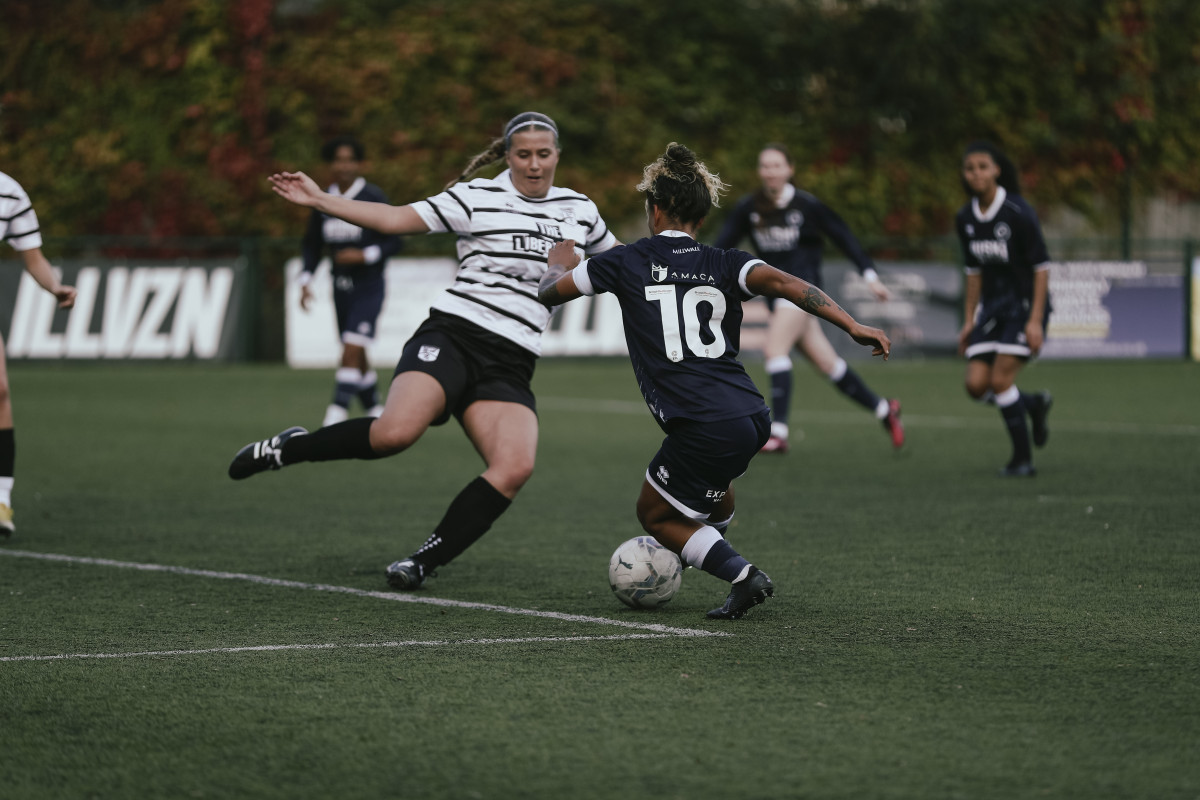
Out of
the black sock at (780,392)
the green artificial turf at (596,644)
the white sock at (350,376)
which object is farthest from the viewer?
the white sock at (350,376)

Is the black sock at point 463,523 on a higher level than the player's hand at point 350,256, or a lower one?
lower

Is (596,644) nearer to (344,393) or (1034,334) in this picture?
(1034,334)

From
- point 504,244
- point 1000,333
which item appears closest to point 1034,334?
point 1000,333

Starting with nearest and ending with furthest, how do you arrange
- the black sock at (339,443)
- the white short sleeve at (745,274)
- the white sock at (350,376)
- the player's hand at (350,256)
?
the white short sleeve at (745,274) → the black sock at (339,443) → the player's hand at (350,256) → the white sock at (350,376)

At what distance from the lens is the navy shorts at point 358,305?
13.0 meters

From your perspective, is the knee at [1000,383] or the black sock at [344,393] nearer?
the knee at [1000,383]

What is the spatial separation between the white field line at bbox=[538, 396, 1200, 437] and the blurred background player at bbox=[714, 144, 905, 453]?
261cm

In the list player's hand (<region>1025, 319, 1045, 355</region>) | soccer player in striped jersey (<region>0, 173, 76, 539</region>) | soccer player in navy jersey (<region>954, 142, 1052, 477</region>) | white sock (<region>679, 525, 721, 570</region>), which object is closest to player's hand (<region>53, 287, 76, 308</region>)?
soccer player in striped jersey (<region>0, 173, 76, 539</region>)

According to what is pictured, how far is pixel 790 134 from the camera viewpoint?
33.0 metres

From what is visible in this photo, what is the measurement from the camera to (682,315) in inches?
230

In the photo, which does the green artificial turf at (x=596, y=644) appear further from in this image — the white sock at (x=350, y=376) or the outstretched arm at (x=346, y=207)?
the white sock at (x=350, y=376)

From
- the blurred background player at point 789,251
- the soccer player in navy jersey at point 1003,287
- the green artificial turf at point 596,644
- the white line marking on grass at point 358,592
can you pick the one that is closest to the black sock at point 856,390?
the blurred background player at point 789,251

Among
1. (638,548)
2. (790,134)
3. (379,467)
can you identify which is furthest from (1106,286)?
(638,548)

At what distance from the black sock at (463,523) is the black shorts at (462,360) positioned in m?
0.35
